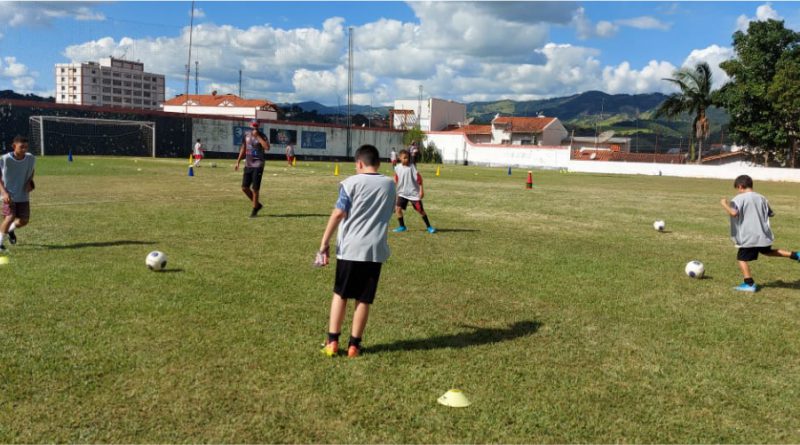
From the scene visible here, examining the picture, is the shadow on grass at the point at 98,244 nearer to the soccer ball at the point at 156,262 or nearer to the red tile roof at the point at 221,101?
the soccer ball at the point at 156,262

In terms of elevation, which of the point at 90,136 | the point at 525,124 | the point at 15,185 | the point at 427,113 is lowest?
the point at 15,185

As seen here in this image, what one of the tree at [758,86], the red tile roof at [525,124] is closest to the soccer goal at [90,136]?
the tree at [758,86]

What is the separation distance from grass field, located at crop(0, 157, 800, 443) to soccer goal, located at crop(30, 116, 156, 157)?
35.9 metres

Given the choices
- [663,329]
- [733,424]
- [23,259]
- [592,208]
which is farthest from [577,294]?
[592,208]

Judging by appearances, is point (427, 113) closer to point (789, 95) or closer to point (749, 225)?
point (789, 95)

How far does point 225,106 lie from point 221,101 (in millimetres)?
4150

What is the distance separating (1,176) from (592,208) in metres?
15.1

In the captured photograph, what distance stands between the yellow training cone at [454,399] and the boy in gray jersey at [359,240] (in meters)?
1.11

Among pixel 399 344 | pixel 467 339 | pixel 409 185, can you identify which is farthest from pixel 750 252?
pixel 409 185

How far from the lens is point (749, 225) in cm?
812

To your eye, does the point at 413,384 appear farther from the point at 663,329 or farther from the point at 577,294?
the point at 577,294

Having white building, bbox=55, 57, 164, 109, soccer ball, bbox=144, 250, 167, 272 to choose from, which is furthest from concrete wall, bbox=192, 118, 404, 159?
white building, bbox=55, 57, 164, 109

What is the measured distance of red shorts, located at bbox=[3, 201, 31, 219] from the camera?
29.7 ft

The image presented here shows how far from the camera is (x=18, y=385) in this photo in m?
4.39
